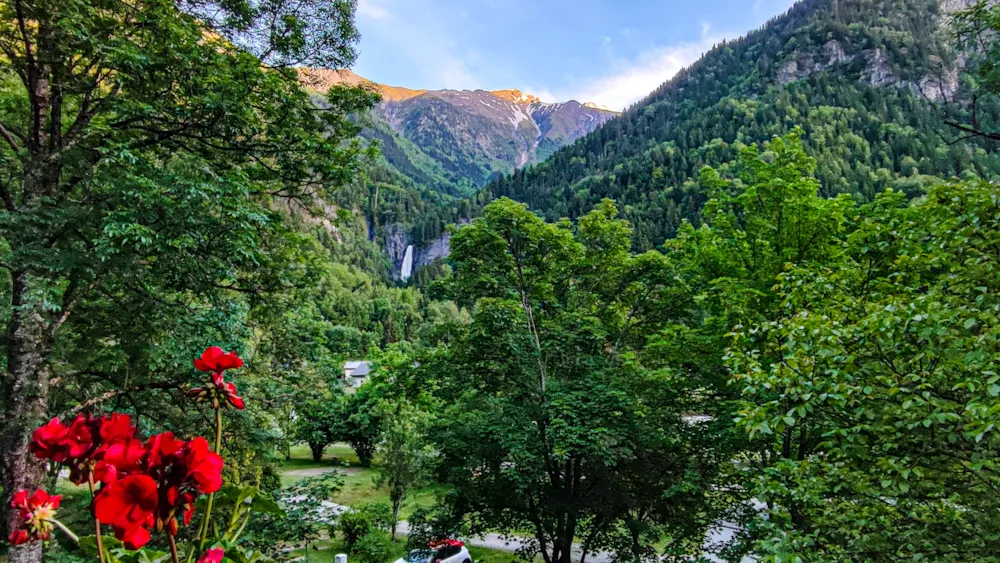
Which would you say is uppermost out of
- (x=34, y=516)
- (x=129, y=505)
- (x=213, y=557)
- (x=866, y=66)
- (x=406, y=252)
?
(x=866, y=66)

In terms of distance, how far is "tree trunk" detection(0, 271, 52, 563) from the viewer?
5.12 meters

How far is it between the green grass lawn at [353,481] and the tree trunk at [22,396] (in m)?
9.11

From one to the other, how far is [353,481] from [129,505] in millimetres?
29419

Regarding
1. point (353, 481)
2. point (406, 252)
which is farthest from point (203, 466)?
point (406, 252)

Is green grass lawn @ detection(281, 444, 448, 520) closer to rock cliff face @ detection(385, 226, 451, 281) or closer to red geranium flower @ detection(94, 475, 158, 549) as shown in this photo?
red geranium flower @ detection(94, 475, 158, 549)

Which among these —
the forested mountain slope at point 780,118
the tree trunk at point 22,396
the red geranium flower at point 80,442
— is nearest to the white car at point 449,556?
the tree trunk at point 22,396

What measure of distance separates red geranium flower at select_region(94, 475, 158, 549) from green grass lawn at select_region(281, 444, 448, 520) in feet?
42.6

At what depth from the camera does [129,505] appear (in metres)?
1.06

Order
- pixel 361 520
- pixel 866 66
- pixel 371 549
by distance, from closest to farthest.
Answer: pixel 371 549 < pixel 361 520 < pixel 866 66

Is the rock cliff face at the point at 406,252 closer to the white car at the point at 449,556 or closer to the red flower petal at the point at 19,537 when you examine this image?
the white car at the point at 449,556

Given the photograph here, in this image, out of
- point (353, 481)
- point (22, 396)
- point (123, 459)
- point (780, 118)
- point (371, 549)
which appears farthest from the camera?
point (780, 118)

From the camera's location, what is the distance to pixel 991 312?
3066 mm

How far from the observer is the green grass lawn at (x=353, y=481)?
22634mm

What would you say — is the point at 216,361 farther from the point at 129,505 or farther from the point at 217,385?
the point at 129,505
